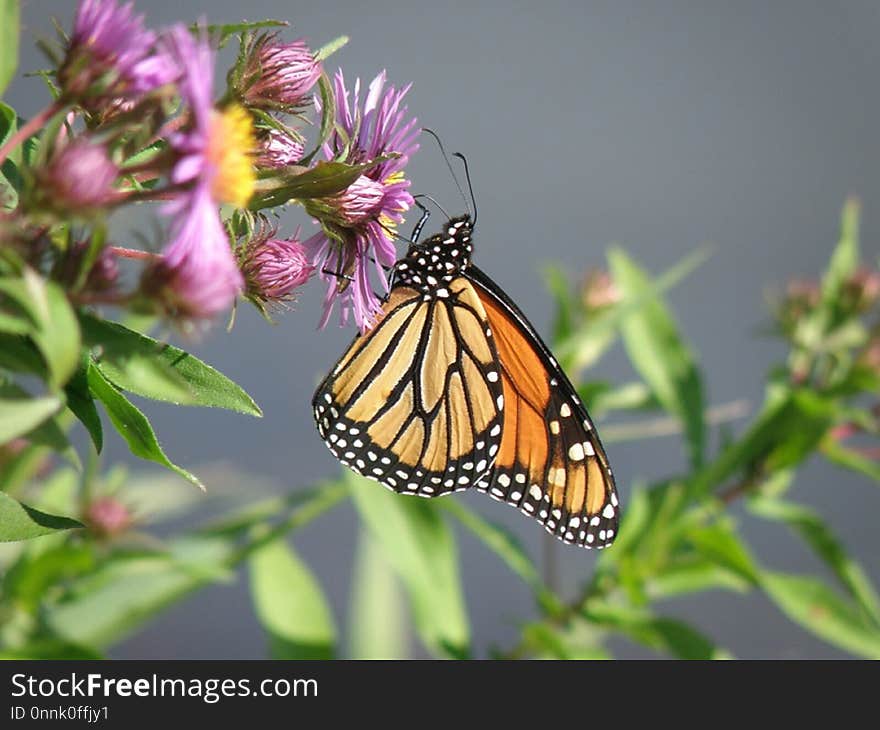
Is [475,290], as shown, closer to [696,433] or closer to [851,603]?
[696,433]

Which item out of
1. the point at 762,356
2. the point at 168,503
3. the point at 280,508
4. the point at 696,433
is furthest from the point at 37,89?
the point at 762,356

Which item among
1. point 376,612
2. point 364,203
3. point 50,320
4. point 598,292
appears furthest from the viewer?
point 376,612

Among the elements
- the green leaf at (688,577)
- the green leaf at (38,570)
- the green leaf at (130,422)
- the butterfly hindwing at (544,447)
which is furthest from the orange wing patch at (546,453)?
the green leaf at (130,422)

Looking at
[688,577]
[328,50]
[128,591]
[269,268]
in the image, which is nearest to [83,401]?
[269,268]

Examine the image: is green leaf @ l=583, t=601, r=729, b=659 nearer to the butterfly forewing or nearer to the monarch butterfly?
the monarch butterfly

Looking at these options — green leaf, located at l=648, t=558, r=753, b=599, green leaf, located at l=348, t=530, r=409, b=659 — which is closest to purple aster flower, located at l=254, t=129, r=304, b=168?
green leaf, located at l=648, t=558, r=753, b=599

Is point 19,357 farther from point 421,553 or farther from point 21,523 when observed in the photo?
point 421,553
